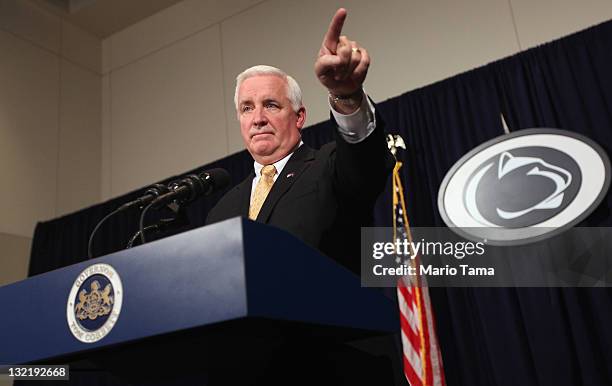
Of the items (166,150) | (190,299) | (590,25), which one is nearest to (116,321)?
(190,299)

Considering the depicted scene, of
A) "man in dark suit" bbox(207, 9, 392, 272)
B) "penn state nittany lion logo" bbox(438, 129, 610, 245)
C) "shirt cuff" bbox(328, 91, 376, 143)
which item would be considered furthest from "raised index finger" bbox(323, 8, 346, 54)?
"penn state nittany lion logo" bbox(438, 129, 610, 245)

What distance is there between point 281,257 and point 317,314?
9cm

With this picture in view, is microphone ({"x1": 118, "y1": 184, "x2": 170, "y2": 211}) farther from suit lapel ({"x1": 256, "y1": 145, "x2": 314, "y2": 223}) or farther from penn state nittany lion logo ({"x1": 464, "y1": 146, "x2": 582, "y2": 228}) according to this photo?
penn state nittany lion logo ({"x1": 464, "y1": 146, "x2": 582, "y2": 228})

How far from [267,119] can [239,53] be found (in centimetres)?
356

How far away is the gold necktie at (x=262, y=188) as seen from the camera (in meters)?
1.43

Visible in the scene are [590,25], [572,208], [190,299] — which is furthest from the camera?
[590,25]

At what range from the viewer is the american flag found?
2.76 metres

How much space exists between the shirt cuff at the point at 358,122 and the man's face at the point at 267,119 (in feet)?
1.41

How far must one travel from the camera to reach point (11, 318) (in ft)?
3.06

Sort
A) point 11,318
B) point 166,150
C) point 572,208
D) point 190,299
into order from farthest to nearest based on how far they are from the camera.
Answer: point 166,150
point 572,208
point 11,318
point 190,299

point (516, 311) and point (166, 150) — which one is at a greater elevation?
point (166, 150)

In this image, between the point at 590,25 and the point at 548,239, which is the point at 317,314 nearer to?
the point at 548,239

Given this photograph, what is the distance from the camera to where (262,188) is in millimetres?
1461

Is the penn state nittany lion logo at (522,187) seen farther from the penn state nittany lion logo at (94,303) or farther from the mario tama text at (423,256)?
the penn state nittany lion logo at (94,303)
